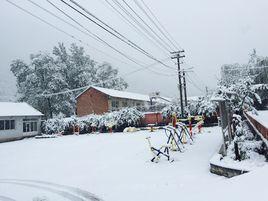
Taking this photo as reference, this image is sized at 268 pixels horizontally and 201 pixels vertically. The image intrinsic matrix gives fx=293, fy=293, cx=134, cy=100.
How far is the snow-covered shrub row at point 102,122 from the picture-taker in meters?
31.4

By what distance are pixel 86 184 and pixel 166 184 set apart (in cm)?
261

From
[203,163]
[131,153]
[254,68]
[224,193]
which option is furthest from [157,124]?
[224,193]

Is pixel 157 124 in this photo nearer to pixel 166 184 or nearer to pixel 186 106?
pixel 186 106

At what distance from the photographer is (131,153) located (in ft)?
47.8

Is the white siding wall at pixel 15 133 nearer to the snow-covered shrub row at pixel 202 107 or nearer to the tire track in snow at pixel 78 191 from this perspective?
the snow-covered shrub row at pixel 202 107

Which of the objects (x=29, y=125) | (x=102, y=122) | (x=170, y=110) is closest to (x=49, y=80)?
(x=29, y=125)

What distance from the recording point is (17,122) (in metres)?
32.0

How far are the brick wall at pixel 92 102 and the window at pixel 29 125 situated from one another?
381 inches

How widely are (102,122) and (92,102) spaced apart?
11.7 meters

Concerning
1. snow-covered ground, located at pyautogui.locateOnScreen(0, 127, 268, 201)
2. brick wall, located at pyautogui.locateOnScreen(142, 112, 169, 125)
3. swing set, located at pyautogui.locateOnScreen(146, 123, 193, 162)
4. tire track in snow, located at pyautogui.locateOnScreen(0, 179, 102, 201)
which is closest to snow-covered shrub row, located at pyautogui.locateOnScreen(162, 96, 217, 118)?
brick wall, located at pyautogui.locateOnScreen(142, 112, 169, 125)

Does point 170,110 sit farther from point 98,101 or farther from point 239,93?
point 239,93

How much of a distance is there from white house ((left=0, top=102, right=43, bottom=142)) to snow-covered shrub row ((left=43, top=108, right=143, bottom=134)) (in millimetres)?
1563

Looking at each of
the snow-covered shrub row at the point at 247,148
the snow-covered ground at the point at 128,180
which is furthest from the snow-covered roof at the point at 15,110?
the snow-covered shrub row at the point at 247,148

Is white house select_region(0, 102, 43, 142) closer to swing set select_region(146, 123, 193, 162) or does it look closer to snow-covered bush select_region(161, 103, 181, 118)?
snow-covered bush select_region(161, 103, 181, 118)
